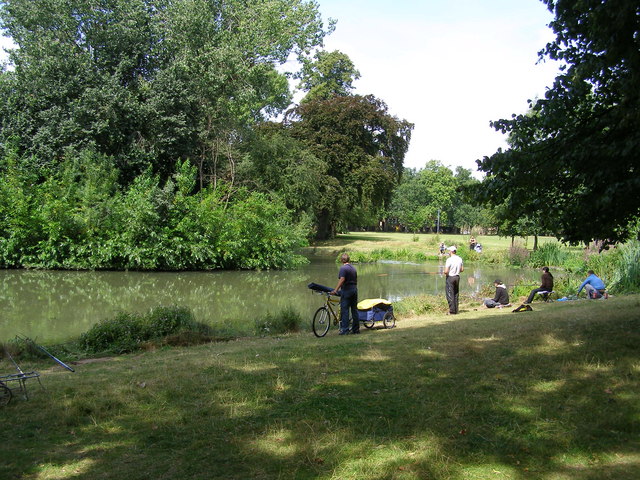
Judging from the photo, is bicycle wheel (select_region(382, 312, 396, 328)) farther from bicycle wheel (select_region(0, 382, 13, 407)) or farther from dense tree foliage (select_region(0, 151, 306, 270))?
dense tree foliage (select_region(0, 151, 306, 270))

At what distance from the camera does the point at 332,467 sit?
4055 mm

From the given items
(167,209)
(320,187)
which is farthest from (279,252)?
(320,187)

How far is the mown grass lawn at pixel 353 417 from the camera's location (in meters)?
4.07

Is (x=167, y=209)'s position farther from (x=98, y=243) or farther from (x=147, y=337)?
(x=147, y=337)

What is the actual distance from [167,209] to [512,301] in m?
Result: 18.9

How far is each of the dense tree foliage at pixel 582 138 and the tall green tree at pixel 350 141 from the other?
38.4 m

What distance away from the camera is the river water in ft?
50.7

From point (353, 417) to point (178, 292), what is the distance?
1794 cm

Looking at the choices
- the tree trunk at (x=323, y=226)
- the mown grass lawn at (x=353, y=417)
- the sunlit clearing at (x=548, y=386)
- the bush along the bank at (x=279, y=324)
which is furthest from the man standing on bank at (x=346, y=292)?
the tree trunk at (x=323, y=226)

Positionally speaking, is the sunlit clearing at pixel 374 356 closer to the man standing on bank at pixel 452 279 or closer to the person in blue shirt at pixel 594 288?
the man standing on bank at pixel 452 279

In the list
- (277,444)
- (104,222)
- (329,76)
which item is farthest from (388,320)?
(329,76)

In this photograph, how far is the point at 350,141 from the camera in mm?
48250

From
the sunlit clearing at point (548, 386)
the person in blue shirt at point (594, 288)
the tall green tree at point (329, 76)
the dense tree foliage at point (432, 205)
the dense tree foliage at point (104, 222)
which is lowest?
the person in blue shirt at point (594, 288)

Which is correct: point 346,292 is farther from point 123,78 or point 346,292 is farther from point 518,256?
point 518,256
